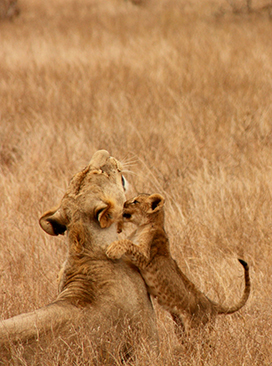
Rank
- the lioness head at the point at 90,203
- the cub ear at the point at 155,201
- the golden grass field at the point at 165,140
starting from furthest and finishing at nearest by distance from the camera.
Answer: the golden grass field at the point at 165,140 < the cub ear at the point at 155,201 < the lioness head at the point at 90,203

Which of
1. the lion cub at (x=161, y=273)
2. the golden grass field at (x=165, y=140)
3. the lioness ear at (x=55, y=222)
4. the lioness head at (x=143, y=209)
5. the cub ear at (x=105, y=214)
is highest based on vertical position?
the cub ear at (x=105, y=214)

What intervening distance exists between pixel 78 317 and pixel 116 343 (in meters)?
0.26

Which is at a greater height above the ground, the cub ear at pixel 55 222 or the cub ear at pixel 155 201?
the cub ear at pixel 55 222

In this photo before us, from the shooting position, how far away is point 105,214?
9.97ft

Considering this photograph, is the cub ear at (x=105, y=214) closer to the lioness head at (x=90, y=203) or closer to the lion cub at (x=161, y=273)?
the lioness head at (x=90, y=203)

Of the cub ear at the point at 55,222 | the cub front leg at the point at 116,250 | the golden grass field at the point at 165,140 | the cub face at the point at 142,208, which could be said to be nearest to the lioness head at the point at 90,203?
the cub ear at the point at 55,222

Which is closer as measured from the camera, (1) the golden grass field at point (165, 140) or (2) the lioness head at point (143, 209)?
(2) the lioness head at point (143, 209)

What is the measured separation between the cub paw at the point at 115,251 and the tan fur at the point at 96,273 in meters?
0.07

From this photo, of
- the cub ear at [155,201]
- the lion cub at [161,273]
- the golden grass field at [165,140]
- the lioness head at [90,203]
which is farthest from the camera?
the golden grass field at [165,140]

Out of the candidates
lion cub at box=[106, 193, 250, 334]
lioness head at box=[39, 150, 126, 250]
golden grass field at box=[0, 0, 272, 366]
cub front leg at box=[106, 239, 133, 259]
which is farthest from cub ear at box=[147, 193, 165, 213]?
golden grass field at box=[0, 0, 272, 366]

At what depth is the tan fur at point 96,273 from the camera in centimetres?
292

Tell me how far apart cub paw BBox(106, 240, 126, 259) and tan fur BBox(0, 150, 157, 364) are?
0.07m

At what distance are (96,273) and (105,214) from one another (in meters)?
0.32

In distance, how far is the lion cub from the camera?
3.25 m
